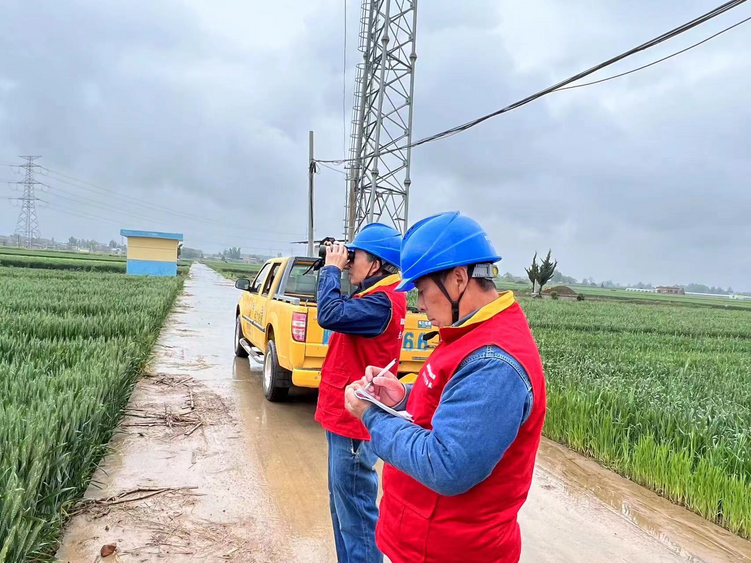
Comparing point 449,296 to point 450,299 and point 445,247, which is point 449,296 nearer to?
point 450,299

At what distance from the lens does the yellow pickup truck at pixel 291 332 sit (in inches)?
219

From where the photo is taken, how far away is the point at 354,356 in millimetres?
2705

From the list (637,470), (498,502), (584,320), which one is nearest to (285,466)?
(637,470)

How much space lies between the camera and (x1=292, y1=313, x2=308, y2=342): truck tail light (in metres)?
5.54

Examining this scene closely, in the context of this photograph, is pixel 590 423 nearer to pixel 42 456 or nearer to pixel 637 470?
pixel 637 470

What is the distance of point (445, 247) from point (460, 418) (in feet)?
1.62

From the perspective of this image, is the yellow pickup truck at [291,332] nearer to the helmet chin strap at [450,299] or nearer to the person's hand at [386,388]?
the person's hand at [386,388]

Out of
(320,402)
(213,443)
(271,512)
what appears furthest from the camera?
(213,443)

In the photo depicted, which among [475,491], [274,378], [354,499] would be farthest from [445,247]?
[274,378]

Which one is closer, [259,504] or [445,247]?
[445,247]

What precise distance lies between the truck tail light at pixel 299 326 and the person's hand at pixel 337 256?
9.11 ft

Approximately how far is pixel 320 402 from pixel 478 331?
1500 millimetres

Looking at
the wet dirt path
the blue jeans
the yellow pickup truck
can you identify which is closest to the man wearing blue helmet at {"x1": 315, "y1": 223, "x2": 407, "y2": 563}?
the blue jeans

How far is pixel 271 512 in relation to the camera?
361 cm
